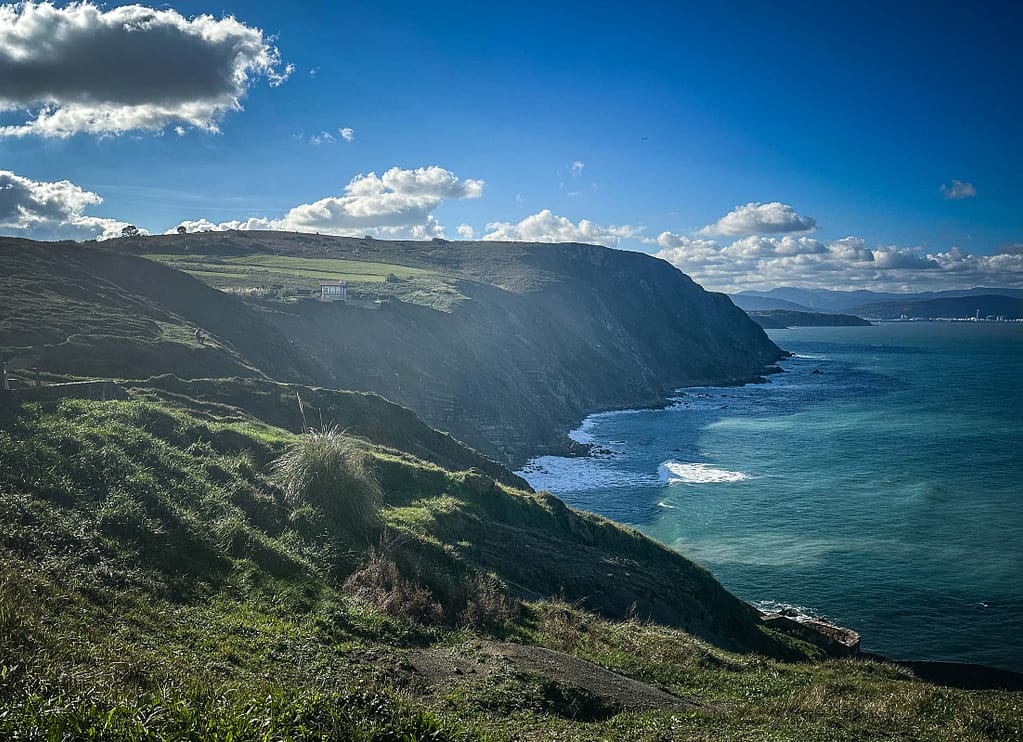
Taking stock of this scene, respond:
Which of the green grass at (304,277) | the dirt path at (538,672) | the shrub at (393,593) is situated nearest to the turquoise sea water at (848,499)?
the dirt path at (538,672)

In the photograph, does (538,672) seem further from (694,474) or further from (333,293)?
(333,293)

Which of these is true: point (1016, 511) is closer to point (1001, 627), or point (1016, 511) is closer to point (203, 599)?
point (1001, 627)

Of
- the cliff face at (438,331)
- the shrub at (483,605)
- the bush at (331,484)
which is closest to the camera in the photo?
the shrub at (483,605)

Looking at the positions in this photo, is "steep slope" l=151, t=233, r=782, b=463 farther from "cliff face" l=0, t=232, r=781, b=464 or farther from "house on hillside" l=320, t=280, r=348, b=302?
"house on hillside" l=320, t=280, r=348, b=302

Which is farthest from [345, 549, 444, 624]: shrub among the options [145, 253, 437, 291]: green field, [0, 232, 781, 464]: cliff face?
[145, 253, 437, 291]: green field

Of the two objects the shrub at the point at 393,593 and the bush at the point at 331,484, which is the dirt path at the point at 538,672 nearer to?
the shrub at the point at 393,593

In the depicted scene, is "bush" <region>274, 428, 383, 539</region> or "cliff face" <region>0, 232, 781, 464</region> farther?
"cliff face" <region>0, 232, 781, 464</region>
